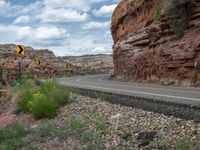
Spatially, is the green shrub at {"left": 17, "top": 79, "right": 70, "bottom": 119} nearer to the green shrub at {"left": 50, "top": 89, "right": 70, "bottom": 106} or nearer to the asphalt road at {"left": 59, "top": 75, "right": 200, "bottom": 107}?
the green shrub at {"left": 50, "top": 89, "right": 70, "bottom": 106}

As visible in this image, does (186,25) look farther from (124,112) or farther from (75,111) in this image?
(124,112)

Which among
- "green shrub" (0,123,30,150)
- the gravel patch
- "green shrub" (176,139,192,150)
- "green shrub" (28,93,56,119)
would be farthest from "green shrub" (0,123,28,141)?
"green shrub" (176,139,192,150)

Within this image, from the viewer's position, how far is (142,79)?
110 ft

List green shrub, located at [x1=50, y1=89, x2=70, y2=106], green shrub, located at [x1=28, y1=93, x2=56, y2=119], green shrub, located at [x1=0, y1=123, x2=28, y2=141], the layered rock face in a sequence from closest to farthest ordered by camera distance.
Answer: green shrub, located at [x1=0, y1=123, x2=28, y2=141] < green shrub, located at [x1=28, y1=93, x2=56, y2=119] < green shrub, located at [x1=50, y1=89, x2=70, y2=106] < the layered rock face

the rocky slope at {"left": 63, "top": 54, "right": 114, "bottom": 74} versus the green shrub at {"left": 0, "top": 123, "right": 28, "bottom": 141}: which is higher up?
the green shrub at {"left": 0, "top": 123, "right": 28, "bottom": 141}

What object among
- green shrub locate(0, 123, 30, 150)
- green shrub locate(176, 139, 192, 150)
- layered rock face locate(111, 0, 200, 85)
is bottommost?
green shrub locate(0, 123, 30, 150)

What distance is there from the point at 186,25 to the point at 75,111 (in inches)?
577

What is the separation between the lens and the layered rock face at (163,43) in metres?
26.6

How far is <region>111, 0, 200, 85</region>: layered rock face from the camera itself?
2662 cm

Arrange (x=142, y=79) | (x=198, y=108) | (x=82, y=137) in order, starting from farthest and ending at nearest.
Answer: (x=142, y=79) < (x=198, y=108) < (x=82, y=137)

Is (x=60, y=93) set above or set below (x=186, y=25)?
below

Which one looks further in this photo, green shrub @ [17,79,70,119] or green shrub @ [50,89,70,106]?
green shrub @ [50,89,70,106]

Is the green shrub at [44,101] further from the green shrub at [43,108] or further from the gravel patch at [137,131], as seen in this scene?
the gravel patch at [137,131]

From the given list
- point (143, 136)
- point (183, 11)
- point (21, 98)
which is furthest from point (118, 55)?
point (143, 136)
